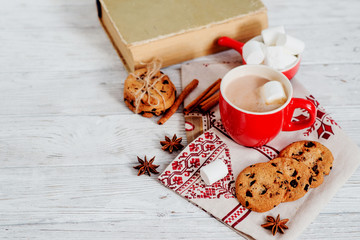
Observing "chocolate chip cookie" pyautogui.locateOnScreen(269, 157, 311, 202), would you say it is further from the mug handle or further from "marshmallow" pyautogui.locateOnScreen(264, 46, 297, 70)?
"marshmallow" pyautogui.locateOnScreen(264, 46, 297, 70)

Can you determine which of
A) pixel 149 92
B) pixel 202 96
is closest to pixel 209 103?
pixel 202 96

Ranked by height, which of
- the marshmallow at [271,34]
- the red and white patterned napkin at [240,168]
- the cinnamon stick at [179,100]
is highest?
the marshmallow at [271,34]

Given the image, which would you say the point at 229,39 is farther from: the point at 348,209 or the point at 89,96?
the point at 348,209

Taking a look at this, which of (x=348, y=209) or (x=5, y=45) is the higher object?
(x=5, y=45)

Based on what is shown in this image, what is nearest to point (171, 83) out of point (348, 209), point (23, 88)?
point (23, 88)

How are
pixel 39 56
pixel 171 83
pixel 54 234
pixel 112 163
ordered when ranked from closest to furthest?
pixel 54 234, pixel 112 163, pixel 171 83, pixel 39 56

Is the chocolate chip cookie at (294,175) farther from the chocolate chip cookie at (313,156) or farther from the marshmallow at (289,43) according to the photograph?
the marshmallow at (289,43)

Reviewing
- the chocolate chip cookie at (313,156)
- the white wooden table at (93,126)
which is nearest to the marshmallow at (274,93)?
the chocolate chip cookie at (313,156)
